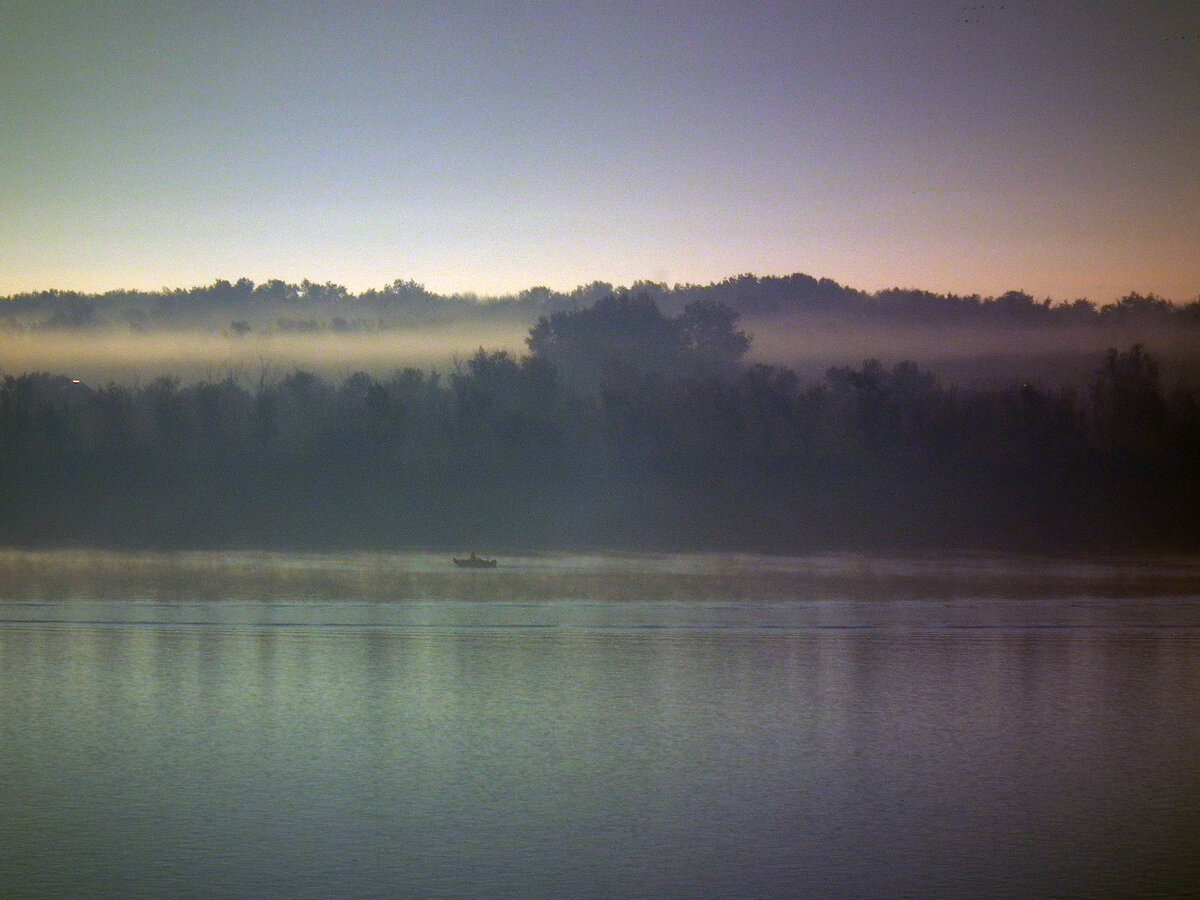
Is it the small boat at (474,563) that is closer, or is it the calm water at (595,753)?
the calm water at (595,753)

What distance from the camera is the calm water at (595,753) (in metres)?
4.46

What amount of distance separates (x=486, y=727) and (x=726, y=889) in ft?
8.61

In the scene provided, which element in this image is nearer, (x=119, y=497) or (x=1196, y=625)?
(x=1196, y=625)

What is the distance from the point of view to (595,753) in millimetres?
6098

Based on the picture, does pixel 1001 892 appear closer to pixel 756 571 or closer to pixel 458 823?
pixel 458 823

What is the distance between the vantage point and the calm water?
446 centimetres

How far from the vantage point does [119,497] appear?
3738 cm

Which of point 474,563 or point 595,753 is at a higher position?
point 595,753

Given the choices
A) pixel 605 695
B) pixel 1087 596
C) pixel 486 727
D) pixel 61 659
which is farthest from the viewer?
pixel 1087 596

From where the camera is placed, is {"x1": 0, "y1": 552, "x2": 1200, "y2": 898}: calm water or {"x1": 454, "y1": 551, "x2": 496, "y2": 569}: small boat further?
{"x1": 454, "y1": 551, "x2": 496, "y2": 569}: small boat

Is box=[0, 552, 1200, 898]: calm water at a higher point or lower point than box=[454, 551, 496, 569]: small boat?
higher

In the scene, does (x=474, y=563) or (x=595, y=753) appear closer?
(x=595, y=753)

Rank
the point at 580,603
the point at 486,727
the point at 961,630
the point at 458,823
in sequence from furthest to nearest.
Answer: the point at 580,603, the point at 961,630, the point at 486,727, the point at 458,823

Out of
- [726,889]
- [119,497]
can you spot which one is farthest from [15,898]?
[119,497]
